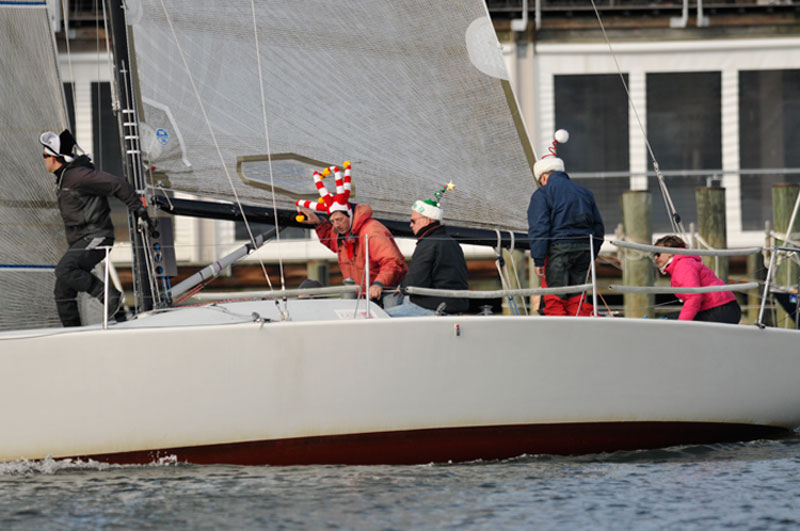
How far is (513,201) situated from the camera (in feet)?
26.7

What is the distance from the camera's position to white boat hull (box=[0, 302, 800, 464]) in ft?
21.0

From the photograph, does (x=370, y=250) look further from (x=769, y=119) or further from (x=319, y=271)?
(x=769, y=119)

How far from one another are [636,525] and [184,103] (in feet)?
12.9

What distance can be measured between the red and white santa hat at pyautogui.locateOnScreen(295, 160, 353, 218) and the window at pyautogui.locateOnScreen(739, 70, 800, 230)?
871cm

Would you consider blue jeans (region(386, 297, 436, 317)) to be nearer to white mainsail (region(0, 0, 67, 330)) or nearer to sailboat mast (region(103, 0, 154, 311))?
sailboat mast (region(103, 0, 154, 311))

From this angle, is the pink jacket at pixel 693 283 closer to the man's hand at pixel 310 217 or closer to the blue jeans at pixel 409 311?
the blue jeans at pixel 409 311

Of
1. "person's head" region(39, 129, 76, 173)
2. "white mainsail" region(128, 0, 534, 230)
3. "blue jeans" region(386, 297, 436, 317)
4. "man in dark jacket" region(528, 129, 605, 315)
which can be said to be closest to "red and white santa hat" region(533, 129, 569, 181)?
"man in dark jacket" region(528, 129, 605, 315)

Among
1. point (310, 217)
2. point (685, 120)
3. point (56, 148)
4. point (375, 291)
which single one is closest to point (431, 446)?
point (375, 291)

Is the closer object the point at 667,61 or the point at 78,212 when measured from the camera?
the point at 78,212

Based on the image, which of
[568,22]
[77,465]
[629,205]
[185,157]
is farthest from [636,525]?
[568,22]

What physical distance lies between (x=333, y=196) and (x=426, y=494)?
7.66ft

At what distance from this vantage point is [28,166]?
746cm

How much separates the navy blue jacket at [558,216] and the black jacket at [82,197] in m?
2.38

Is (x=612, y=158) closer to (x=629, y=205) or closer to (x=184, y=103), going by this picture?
(x=629, y=205)
